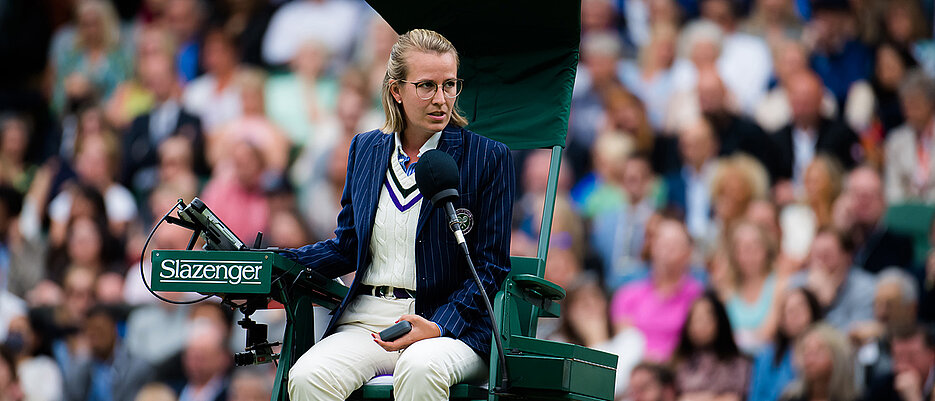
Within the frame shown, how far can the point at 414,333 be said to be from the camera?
323cm

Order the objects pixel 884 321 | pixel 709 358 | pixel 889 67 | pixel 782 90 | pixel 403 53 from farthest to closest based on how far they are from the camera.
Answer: pixel 782 90
pixel 889 67
pixel 709 358
pixel 884 321
pixel 403 53

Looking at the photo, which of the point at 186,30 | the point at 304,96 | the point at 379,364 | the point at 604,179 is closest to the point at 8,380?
the point at 304,96

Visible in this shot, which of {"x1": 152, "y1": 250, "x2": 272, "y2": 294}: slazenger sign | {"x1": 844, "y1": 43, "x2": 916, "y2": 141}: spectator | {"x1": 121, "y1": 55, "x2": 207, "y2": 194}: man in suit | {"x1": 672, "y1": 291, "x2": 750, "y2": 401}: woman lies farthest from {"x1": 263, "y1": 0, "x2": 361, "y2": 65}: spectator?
{"x1": 152, "y1": 250, "x2": 272, "y2": 294}: slazenger sign

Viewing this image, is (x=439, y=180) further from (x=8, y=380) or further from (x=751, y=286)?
(x=8, y=380)

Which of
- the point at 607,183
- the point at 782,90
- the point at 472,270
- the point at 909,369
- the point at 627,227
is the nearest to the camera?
the point at 472,270

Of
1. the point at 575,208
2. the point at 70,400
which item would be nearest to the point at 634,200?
the point at 575,208

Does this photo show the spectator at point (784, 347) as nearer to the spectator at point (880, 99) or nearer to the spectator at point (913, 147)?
the spectator at point (913, 147)

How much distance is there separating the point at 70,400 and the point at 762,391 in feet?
16.3

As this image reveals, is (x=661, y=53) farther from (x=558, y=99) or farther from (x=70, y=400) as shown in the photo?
(x=70, y=400)

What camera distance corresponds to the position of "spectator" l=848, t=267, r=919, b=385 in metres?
5.88

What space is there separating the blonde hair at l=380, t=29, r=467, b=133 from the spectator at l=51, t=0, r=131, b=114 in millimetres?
6378

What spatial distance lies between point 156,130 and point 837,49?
5174mm

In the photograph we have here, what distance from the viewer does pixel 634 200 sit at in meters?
6.90

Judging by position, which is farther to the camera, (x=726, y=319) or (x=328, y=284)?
(x=726, y=319)
